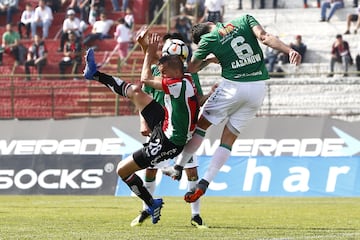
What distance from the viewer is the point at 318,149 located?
83.0ft

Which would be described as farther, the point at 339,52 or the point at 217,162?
the point at 339,52

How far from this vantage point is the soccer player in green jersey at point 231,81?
14.1 m

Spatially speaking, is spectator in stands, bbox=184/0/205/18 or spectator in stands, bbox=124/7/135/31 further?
spectator in stands, bbox=184/0/205/18

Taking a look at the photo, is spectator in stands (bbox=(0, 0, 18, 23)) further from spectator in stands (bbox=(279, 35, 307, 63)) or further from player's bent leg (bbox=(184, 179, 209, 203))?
player's bent leg (bbox=(184, 179, 209, 203))

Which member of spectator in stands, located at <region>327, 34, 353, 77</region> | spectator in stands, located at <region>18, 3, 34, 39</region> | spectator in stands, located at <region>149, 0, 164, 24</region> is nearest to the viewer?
spectator in stands, located at <region>327, 34, 353, 77</region>

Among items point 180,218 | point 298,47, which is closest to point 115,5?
point 298,47

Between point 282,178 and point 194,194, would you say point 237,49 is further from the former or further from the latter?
point 282,178

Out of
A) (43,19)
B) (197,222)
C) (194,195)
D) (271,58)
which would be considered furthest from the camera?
(43,19)

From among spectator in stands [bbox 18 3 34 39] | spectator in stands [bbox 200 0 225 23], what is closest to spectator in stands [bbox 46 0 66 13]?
spectator in stands [bbox 18 3 34 39]

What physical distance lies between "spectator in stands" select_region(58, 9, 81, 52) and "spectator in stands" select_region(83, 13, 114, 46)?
0.42m

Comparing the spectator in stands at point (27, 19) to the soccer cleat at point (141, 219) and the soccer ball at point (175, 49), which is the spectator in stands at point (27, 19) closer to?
the soccer cleat at point (141, 219)

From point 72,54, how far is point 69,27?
174 cm

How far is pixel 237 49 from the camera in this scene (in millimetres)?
14125

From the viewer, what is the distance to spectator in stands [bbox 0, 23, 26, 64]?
114ft
